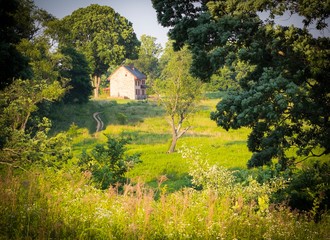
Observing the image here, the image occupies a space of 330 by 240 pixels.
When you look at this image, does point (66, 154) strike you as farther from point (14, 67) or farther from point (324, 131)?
point (324, 131)

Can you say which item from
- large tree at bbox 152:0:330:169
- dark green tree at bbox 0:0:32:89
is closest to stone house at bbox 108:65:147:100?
large tree at bbox 152:0:330:169

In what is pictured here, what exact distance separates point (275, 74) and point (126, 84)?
260 feet

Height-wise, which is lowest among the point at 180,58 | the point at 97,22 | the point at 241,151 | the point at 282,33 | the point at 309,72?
the point at 241,151

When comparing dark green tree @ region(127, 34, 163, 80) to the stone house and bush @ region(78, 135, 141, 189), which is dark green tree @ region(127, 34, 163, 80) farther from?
bush @ region(78, 135, 141, 189)

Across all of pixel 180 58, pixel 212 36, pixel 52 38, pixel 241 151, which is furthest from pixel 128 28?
pixel 212 36

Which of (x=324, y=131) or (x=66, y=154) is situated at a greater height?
(x=324, y=131)

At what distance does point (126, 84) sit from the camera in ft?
292

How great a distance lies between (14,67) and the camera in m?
10.7

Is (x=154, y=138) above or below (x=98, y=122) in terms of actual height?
below

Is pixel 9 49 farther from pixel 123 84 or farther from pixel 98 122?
pixel 123 84

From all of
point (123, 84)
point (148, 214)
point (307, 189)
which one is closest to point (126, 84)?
point (123, 84)

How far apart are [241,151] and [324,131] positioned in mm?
21055

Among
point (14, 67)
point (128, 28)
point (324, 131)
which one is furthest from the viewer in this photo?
point (128, 28)

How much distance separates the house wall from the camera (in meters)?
88.0
